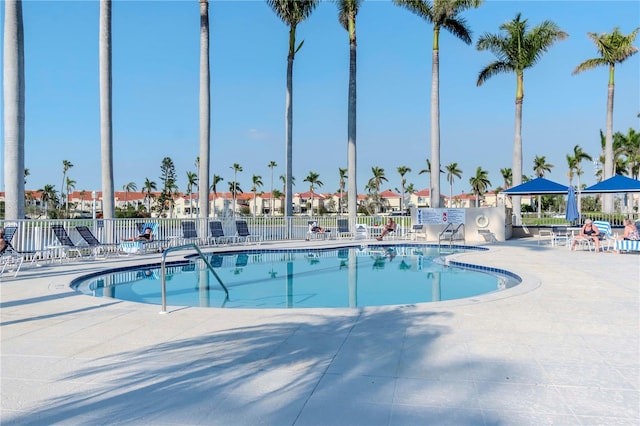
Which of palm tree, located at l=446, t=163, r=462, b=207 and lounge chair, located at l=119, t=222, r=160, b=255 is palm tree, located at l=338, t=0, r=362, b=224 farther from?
palm tree, located at l=446, t=163, r=462, b=207

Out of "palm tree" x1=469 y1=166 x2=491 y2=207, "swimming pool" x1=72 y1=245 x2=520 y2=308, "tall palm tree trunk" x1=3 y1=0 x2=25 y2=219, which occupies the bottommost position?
"swimming pool" x1=72 y1=245 x2=520 y2=308

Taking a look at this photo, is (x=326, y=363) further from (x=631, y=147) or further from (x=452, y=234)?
(x=631, y=147)

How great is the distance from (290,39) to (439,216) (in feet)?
36.7

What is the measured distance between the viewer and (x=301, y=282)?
9969mm

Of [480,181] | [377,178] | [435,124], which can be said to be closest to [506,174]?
[480,181]

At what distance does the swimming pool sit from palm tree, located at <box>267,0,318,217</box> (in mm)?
7638

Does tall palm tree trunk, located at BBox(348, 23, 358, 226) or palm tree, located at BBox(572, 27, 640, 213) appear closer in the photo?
tall palm tree trunk, located at BBox(348, 23, 358, 226)

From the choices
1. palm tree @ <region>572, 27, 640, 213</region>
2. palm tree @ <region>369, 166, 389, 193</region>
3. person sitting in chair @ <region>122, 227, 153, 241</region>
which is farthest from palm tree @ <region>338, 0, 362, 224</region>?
palm tree @ <region>369, 166, 389, 193</region>

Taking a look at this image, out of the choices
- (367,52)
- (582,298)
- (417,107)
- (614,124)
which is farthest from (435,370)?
(614,124)

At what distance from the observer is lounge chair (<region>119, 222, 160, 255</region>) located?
1324 cm

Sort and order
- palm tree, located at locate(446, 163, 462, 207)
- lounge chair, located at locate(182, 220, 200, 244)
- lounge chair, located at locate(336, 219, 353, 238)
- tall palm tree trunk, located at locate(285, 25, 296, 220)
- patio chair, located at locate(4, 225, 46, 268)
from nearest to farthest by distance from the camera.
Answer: patio chair, located at locate(4, 225, 46, 268) → lounge chair, located at locate(182, 220, 200, 244) → lounge chair, located at locate(336, 219, 353, 238) → tall palm tree trunk, located at locate(285, 25, 296, 220) → palm tree, located at locate(446, 163, 462, 207)

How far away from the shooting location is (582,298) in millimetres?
6598

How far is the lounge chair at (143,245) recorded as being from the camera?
13.2 metres

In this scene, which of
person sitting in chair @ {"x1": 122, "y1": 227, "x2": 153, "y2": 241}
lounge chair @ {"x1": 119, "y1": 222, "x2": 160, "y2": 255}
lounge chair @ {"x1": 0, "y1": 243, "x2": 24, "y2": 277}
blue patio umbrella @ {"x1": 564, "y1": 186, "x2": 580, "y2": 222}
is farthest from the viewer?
blue patio umbrella @ {"x1": 564, "y1": 186, "x2": 580, "y2": 222}
